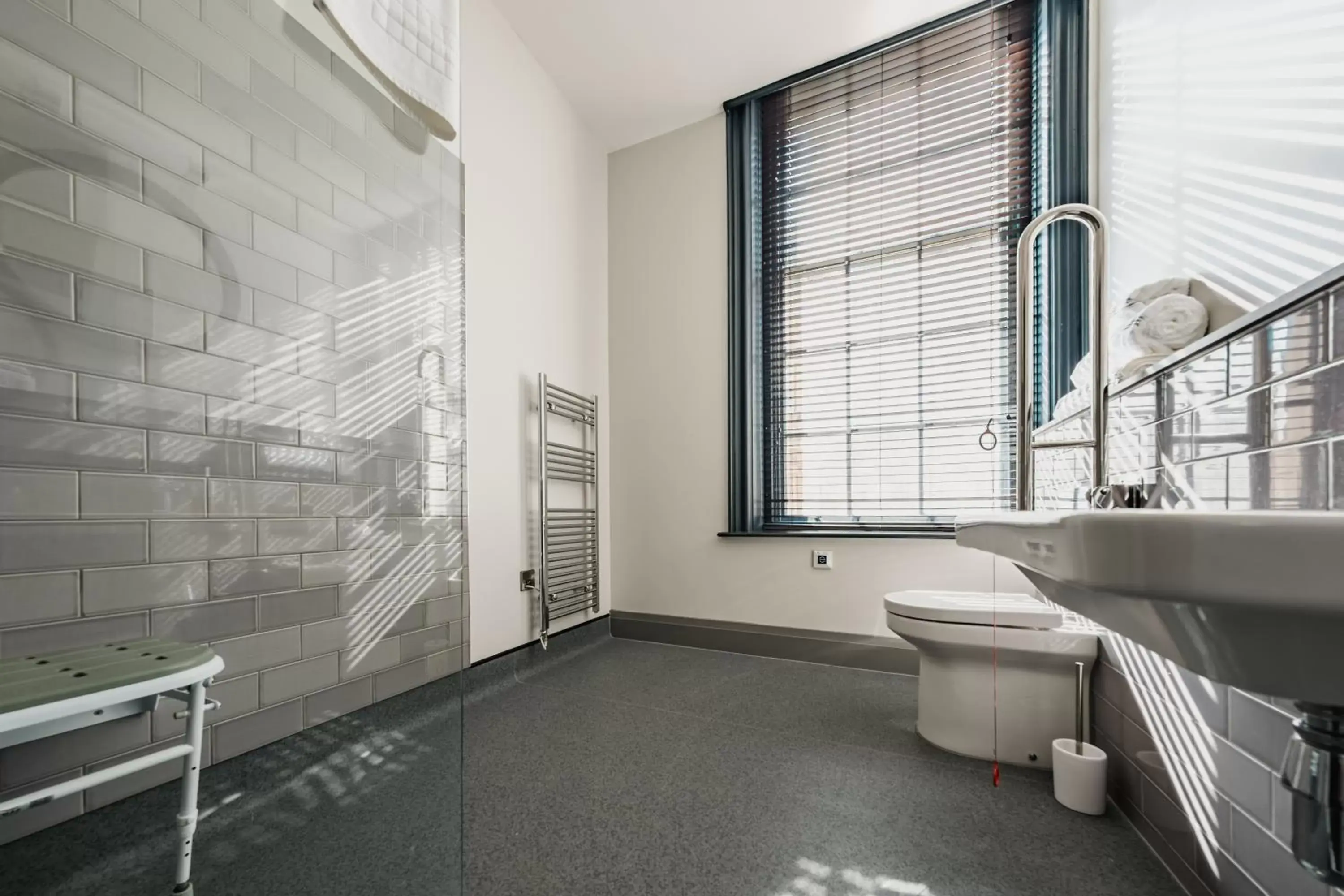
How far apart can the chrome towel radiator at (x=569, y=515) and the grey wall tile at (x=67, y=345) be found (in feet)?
5.77

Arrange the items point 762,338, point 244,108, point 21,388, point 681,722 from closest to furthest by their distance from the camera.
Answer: point 21,388 < point 244,108 < point 681,722 < point 762,338

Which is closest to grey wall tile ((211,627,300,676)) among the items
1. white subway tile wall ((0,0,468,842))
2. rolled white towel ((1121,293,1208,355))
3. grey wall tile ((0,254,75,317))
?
white subway tile wall ((0,0,468,842))

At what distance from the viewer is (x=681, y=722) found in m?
1.84

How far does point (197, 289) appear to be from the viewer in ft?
2.47

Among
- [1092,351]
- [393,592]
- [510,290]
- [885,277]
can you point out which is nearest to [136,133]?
[393,592]

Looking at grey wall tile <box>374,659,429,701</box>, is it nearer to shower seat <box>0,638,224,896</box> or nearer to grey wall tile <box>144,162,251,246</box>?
shower seat <box>0,638,224,896</box>

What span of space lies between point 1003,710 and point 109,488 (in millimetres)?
1849

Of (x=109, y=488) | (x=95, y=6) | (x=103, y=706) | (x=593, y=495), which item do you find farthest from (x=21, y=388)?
(x=593, y=495)

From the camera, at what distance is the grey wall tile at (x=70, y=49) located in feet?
2.04

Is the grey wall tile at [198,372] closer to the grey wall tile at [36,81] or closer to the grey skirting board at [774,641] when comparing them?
the grey wall tile at [36,81]

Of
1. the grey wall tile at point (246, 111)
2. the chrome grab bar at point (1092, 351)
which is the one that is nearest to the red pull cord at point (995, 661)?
the chrome grab bar at point (1092, 351)

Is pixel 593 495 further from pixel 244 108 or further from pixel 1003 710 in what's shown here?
pixel 244 108

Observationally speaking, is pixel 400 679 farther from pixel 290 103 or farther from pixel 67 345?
pixel 290 103

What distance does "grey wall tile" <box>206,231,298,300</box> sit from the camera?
0.78 m
